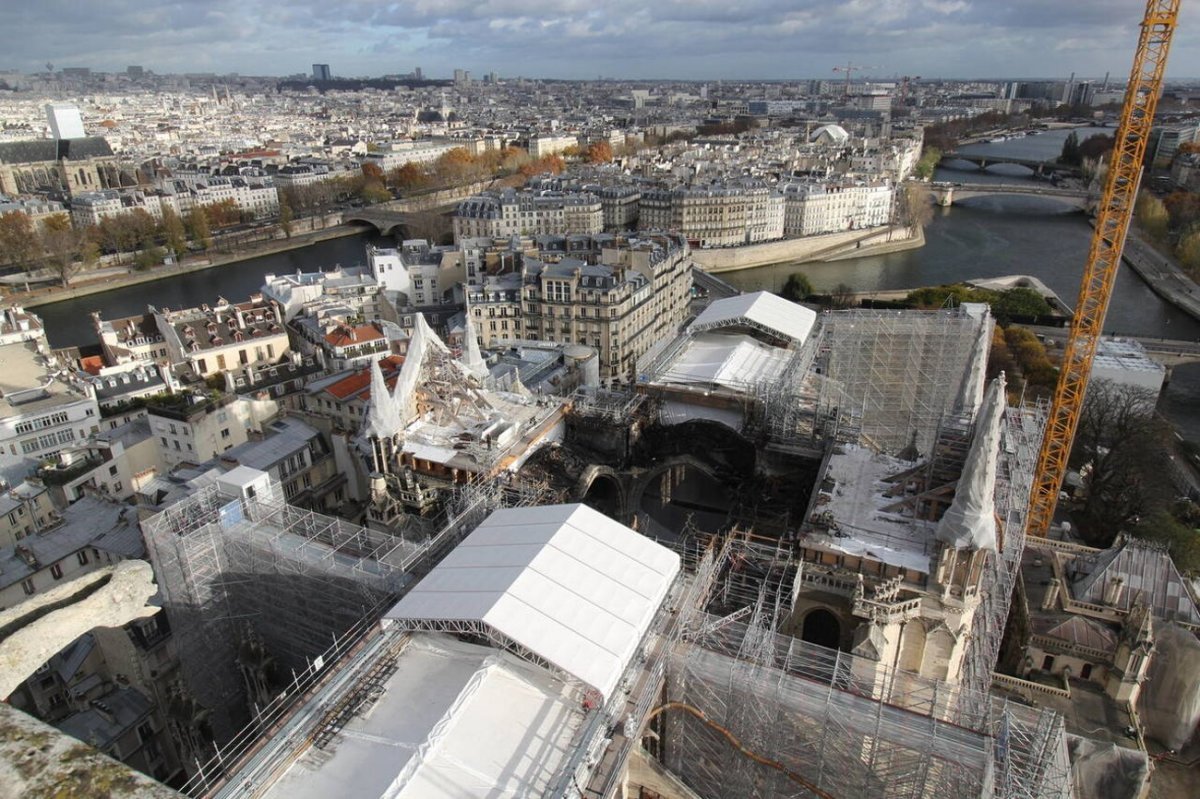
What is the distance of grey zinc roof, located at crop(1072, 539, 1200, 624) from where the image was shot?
17422mm

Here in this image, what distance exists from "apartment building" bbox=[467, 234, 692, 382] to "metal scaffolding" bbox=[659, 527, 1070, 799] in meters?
23.6

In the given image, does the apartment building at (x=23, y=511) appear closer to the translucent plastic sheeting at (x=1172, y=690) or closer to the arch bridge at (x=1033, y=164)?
the translucent plastic sheeting at (x=1172, y=690)

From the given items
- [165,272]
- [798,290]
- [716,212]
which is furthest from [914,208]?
[165,272]

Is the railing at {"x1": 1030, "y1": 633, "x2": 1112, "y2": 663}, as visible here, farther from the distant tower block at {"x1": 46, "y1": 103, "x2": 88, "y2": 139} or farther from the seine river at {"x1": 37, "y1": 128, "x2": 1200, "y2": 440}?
the distant tower block at {"x1": 46, "y1": 103, "x2": 88, "y2": 139}

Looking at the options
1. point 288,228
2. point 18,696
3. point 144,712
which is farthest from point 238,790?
point 288,228

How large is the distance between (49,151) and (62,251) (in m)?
44.9

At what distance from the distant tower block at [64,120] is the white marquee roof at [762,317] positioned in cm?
10642

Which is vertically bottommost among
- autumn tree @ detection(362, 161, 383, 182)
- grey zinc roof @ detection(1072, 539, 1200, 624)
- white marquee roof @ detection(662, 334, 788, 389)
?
grey zinc roof @ detection(1072, 539, 1200, 624)

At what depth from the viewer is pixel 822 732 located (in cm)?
1000

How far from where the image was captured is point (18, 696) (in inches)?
623

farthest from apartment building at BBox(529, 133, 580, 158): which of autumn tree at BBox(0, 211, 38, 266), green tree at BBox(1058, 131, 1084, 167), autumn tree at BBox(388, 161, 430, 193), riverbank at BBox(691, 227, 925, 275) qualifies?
green tree at BBox(1058, 131, 1084, 167)

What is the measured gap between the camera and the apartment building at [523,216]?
202ft

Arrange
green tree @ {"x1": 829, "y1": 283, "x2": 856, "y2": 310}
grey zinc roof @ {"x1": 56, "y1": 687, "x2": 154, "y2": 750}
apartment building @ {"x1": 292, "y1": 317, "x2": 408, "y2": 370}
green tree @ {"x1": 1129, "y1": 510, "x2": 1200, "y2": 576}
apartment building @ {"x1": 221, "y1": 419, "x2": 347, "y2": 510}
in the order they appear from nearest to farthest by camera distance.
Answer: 1. grey zinc roof @ {"x1": 56, "y1": 687, "x2": 154, "y2": 750}
2. green tree @ {"x1": 1129, "y1": 510, "x2": 1200, "y2": 576}
3. apartment building @ {"x1": 221, "y1": 419, "x2": 347, "y2": 510}
4. apartment building @ {"x1": 292, "y1": 317, "x2": 408, "y2": 370}
5. green tree @ {"x1": 829, "y1": 283, "x2": 856, "y2": 310}

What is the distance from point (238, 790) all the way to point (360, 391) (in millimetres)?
18098
